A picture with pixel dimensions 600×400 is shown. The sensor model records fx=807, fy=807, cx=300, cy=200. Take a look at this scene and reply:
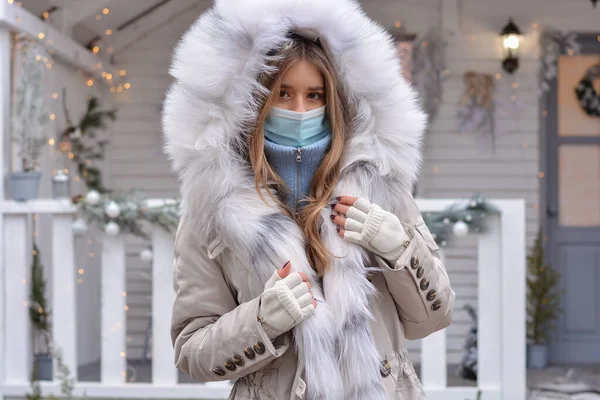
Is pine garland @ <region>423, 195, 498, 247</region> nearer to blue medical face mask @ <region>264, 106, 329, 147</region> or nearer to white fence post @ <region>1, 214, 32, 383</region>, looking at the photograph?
white fence post @ <region>1, 214, 32, 383</region>

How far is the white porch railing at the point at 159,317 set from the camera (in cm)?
409

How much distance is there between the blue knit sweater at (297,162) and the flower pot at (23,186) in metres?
2.99

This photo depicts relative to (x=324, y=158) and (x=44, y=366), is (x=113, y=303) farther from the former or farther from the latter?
(x=324, y=158)

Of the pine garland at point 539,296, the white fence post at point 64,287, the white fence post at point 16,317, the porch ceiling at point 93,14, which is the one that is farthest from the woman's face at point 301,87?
the pine garland at point 539,296

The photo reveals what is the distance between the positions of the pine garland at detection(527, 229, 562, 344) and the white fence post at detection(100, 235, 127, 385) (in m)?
3.36

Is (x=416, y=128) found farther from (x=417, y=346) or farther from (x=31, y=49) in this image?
(x=417, y=346)

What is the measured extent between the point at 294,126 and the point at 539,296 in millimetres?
4926

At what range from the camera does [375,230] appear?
1.73m

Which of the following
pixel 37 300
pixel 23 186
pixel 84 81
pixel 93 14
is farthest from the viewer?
pixel 84 81

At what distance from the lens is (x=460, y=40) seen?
6625 millimetres

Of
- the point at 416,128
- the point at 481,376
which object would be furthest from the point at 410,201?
the point at 481,376

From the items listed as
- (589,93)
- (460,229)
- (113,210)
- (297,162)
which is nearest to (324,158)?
(297,162)

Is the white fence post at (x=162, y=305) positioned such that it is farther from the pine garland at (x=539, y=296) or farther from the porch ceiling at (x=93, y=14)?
the pine garland at (x=539, y=296)

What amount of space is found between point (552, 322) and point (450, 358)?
2.89 ft
